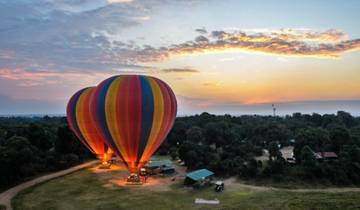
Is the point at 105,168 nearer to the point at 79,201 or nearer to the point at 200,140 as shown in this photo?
the point at 79,201

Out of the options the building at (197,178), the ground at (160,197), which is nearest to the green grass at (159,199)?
the ground at (160,197)

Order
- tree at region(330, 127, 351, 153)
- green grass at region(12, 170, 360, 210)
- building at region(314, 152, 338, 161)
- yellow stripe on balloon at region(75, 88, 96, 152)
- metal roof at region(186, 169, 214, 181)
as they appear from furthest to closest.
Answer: tree at region(330, 127, 351, 153) → building at region(314, 152, 338, 161) → yellow stripe on balloon at region(75, 88, 96, 152) → metal roof at region(186, 169, 214, 181) → green grass at region(12, 170, 360, 210)

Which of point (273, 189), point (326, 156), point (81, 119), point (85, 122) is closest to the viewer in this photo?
point (273, 189)

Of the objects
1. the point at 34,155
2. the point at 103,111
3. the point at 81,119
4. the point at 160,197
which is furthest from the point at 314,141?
the point at 34,155

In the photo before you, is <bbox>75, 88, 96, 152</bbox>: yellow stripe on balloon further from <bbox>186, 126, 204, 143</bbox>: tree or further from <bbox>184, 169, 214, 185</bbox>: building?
<bbox>186, 126, 204, 143</bbox>: tree

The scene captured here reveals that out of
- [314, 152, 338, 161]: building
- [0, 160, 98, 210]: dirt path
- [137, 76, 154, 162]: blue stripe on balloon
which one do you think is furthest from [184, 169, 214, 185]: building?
[314, 152, 338, 161]: building

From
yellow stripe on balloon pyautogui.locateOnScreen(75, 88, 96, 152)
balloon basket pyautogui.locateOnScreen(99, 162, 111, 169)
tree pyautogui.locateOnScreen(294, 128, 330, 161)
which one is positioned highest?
yellow stripe on balloon pyautogui.locateOnScreen(75, 88, 96, 152)

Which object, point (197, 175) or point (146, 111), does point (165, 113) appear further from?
point (197, 175)
